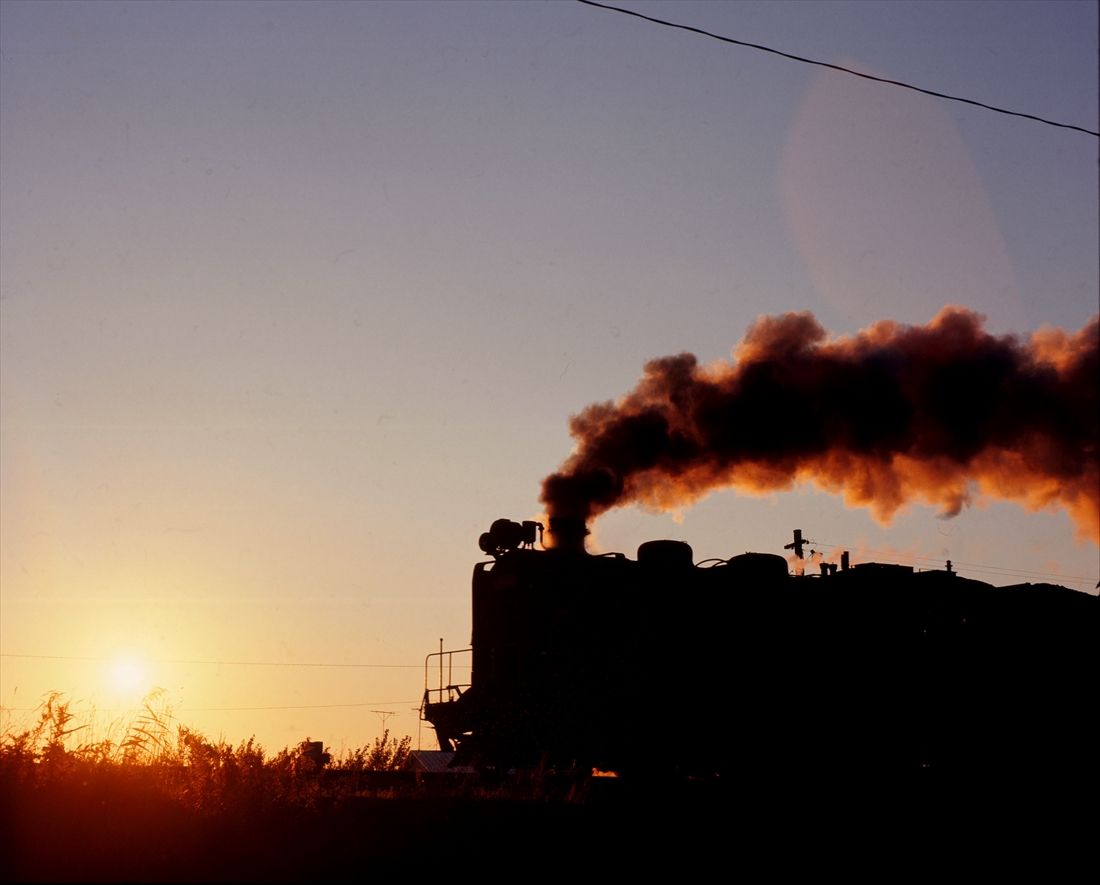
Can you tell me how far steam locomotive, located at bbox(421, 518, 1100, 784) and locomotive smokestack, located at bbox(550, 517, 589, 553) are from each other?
141cm

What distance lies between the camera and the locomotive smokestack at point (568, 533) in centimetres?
1964

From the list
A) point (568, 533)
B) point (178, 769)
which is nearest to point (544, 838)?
point (178, 769)

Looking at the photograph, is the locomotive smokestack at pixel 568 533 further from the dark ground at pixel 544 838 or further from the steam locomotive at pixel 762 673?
the dark ground at pixel 544 838

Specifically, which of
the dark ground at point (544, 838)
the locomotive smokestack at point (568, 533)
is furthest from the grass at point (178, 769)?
the locomotive smokestack at point (568, 533)

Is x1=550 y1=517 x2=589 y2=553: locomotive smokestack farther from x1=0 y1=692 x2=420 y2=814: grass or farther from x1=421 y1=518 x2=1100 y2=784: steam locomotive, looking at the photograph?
x1=0 y1=692 x2=420 y2=814: grass

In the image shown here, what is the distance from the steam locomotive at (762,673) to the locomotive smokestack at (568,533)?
1413mm

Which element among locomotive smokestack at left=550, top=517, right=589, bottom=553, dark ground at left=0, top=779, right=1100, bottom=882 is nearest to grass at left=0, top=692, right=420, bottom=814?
dark ground at left=0, top=779, right=1100, bottom=882

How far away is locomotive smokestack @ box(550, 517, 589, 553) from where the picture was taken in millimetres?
19641

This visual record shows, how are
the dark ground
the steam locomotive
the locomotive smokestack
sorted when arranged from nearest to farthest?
1. the dark ground
2. the steam locomotive
3. the locomotive smokestack

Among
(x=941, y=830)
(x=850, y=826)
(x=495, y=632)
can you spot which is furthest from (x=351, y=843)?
(x=495, y=632)

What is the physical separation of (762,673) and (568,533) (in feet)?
14.8

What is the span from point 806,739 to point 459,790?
6505 millimetres

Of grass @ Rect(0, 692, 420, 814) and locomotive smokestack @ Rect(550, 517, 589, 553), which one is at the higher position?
locomotive smokestack @ Rect(550, 517, 589, 553)

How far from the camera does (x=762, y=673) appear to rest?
16672mm
